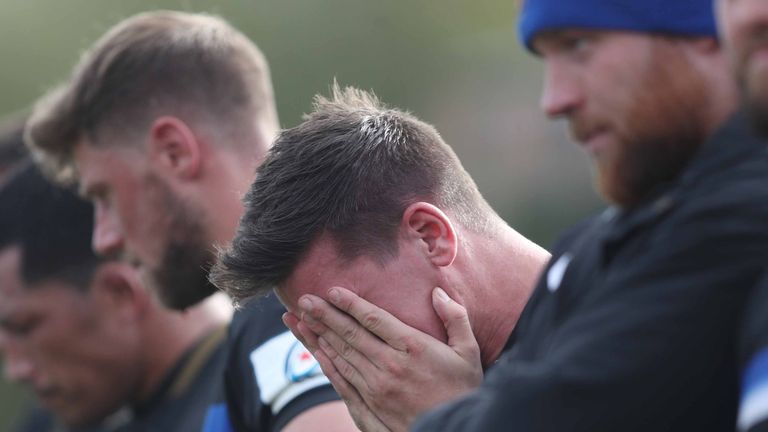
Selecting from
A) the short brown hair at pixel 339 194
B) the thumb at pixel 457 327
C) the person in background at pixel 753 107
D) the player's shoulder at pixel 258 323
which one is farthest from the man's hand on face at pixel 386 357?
the person in background at pixel 753 107

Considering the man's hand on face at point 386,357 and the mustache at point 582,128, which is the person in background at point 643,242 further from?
the man's hand on face at point 386,357

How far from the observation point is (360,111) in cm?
289

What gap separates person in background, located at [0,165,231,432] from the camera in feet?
15.2

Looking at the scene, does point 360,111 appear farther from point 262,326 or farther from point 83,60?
point 83,60

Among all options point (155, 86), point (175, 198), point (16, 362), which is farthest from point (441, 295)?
point (16, 362)

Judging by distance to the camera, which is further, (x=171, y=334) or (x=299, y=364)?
(x=171, y=334)

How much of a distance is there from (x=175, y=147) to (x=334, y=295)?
1.39 m

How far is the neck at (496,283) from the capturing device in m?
2.65

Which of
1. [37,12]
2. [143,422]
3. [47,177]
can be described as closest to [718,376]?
[143,422]

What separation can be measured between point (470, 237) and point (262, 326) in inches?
30.3

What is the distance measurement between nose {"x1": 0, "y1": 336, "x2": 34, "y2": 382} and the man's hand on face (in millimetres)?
2858

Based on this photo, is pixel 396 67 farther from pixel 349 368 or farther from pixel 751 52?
pixel 751 52

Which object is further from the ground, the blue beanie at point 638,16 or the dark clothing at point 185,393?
the blue beanie at point 638,16

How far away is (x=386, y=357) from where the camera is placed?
8.25ft
